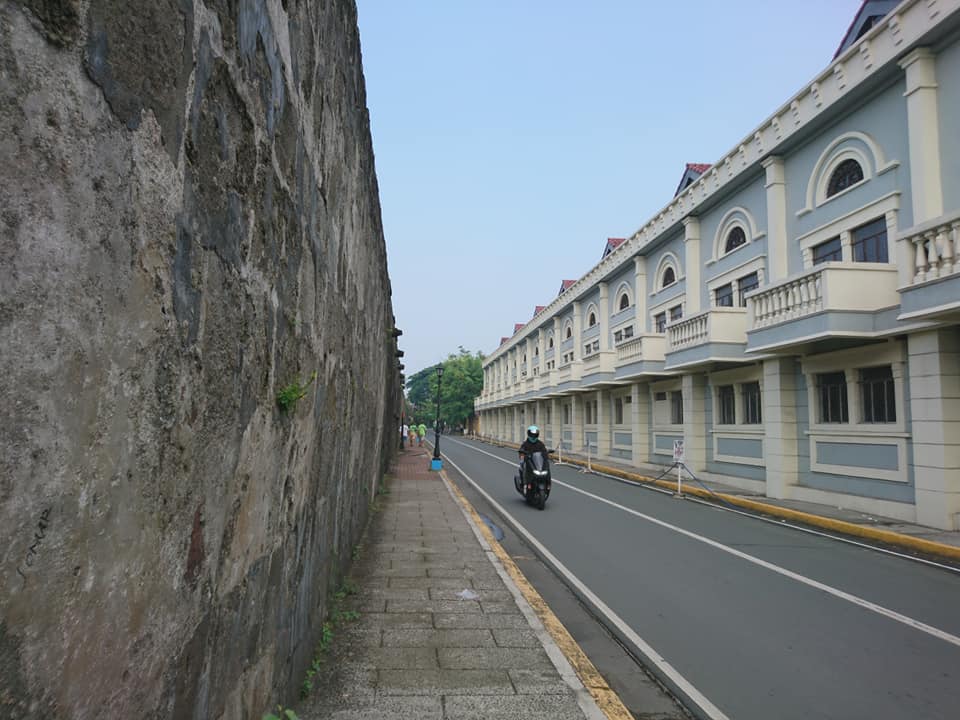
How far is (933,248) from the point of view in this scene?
9.57 m

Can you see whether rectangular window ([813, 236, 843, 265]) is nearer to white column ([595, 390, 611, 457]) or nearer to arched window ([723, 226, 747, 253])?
arched window ([723, 226, 747, 253])

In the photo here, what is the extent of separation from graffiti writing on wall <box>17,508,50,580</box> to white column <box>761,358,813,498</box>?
599 inches

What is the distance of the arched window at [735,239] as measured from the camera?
16.8m

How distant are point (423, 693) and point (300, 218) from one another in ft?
9.53

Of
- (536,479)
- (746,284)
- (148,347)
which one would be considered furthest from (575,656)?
(746,284)

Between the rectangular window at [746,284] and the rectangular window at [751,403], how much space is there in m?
2.21

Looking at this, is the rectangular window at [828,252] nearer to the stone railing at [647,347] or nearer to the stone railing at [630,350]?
the stone railing at [647,347]

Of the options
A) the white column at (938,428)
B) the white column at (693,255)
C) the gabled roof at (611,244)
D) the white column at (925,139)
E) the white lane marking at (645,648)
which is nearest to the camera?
the white lane marking at (645,648)

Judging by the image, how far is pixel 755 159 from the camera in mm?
15195

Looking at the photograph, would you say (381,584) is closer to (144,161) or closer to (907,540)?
(144,161)

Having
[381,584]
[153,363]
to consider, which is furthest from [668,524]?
[153,363]

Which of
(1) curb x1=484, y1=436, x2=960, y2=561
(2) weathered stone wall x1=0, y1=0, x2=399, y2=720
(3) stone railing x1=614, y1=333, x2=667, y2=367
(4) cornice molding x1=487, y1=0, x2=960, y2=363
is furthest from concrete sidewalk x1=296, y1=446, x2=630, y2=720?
(3) stone railing x1=614, y1=333, x2=667, y2=367

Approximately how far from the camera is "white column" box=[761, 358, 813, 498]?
14.0 meters

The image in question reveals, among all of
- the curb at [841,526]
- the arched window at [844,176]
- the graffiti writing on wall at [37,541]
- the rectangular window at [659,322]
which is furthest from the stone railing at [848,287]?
the graffiti writing on wall at [37,541]
